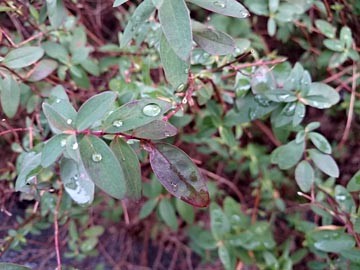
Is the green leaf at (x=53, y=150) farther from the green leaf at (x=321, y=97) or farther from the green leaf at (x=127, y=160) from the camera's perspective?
the green leaf at (x=321, y=97)

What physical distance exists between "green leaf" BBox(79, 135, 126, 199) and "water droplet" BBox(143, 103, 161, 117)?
86 millimetres

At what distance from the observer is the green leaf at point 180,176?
83 cm

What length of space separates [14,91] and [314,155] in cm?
68

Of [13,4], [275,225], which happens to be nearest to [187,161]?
[13,4]

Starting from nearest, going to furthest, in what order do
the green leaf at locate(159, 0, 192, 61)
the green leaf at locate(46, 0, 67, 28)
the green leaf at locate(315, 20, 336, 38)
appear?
the green leaf at locate(159, 0, 192, 61), the green leaf at locate(46, 0, 67, 28), the green leaf at locate(315, 20, 336, 38)

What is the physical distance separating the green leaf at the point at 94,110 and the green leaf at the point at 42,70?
18.2 inches

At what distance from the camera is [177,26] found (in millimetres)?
746

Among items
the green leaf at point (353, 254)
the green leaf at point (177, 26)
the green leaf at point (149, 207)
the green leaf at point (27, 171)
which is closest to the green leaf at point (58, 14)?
the green leaf at point (27, 171)

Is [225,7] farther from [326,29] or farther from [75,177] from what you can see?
[326,29]

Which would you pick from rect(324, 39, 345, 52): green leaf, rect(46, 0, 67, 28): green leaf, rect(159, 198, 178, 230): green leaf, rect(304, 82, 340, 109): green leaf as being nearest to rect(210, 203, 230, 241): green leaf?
rect(159, 198, 178, 230): green leaf

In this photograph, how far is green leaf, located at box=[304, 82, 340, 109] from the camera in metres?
1.10

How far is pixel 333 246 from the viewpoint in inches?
42.8

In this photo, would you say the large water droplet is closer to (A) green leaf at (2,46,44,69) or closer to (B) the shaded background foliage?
(B) the shaded background foliage

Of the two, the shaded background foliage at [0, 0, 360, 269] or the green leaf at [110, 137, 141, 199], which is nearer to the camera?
the green leaf at [110, 137, 141, 199]
